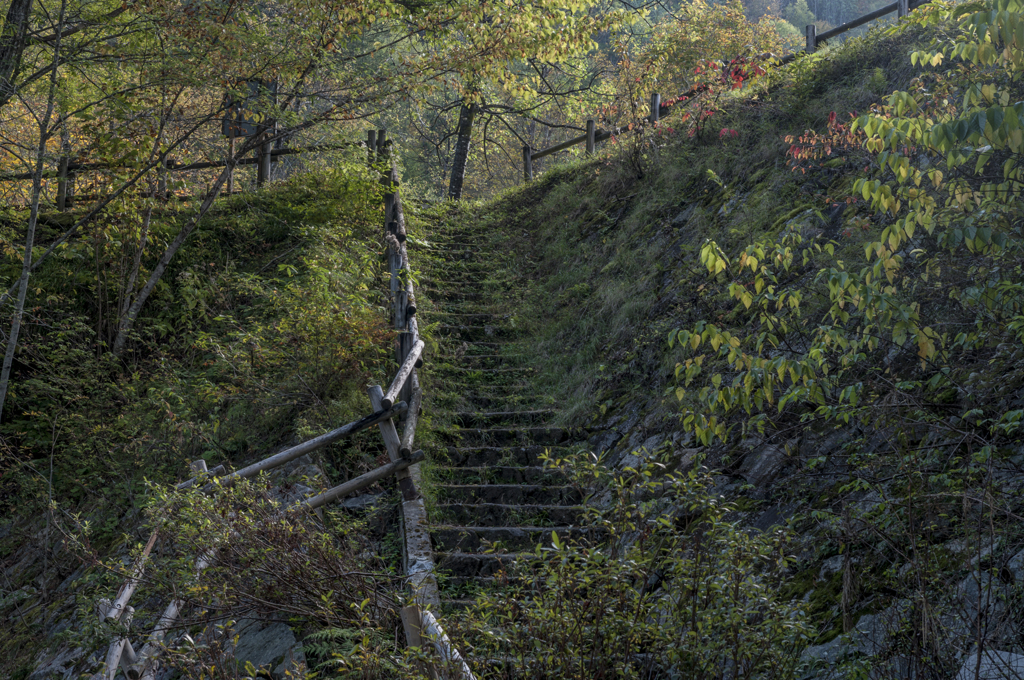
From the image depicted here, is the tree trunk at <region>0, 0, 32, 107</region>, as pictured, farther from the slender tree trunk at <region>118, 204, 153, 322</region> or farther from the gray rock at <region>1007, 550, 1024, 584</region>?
the gray rock at <region>1007, 550, 1024, 584</region>

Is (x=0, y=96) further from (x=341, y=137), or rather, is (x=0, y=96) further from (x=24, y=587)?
(x=24, y=587)

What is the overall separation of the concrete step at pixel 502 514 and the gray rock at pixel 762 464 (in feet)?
5.32

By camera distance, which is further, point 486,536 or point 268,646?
point 486,536

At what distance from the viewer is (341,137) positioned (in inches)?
355

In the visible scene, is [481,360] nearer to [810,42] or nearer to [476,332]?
[476,332]

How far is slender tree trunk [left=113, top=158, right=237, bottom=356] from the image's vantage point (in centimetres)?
856

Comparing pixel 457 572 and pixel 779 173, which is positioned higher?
pixel 779 173

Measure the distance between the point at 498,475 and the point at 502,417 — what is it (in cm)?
102

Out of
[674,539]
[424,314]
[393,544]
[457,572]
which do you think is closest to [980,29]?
[674,539]

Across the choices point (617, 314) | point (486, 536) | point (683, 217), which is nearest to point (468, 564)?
point (486, 536)

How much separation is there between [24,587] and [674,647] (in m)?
6.82

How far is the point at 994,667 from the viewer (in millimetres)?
2295

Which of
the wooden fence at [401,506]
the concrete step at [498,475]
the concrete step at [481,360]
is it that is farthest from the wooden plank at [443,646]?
the concrete step at [481,360]

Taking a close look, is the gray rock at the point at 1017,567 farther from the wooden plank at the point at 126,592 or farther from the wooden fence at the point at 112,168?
the wooden fence at the point at 112,168
